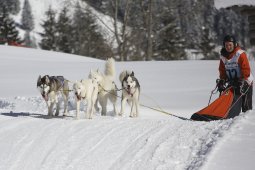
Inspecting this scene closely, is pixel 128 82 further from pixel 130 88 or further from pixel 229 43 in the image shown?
pixel 229 43

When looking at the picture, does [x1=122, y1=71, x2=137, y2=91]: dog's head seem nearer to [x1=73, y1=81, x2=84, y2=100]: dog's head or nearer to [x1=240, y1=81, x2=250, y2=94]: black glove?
[x1=73, y1=81, x2=84, y2=100]: dog's head

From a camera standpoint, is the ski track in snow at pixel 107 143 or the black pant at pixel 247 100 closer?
the ski track in snow at pixel 107 143

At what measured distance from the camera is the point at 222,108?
6.82 m

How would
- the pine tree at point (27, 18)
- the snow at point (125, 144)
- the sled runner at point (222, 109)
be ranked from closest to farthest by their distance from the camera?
the snow at point (125, 144) → the sled runner at point (222, 109) → the pine tree at point (27, 18)

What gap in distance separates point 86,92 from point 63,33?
131 feet

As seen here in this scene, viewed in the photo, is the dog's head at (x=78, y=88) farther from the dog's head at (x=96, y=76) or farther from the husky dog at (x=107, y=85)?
the husky dog at (x=107, y=85)

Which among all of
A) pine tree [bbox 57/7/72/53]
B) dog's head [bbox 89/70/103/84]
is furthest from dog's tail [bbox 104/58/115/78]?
pine tree [bbox 57/7/72/53]

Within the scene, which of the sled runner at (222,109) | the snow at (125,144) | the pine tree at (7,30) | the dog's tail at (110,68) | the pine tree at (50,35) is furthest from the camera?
the pine tree at (7,30)

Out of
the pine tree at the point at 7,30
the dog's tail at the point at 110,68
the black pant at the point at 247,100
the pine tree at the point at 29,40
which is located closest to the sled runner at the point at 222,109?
the black pant at the point at 247,100

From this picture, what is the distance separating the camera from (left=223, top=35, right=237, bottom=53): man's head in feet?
23.0

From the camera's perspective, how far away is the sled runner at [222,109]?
6.78 meters

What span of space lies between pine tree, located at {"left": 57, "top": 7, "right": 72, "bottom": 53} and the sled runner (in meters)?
39.0

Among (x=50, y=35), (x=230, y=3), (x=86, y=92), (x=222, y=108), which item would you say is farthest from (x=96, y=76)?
(x=50, y=35)

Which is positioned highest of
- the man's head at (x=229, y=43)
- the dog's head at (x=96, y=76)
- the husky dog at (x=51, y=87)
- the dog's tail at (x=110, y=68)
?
the man's head at (x=229, y=43)
